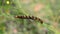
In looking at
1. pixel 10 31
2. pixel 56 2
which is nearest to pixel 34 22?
pixel 10 31

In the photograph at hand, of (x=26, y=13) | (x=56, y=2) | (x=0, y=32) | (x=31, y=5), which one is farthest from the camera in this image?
(x=56, y=2)

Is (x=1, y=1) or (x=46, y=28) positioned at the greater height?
(x=1, y=1)

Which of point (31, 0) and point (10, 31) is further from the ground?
point (31, 0)

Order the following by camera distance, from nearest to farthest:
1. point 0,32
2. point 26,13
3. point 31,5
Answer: point 0,32 < point 26,13 < point 31,5

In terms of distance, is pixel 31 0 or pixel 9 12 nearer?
pixel 9 12

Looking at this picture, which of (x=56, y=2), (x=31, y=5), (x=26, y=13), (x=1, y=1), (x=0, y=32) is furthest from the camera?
(x=56, y=2)

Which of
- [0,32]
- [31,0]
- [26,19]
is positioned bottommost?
[0,32]

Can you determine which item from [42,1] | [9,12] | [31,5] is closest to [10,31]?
[9,12]

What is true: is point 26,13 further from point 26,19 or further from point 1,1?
point 1,1

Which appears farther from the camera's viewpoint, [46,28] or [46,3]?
[46,3]

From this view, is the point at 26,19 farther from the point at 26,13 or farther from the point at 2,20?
the point at 2,20
